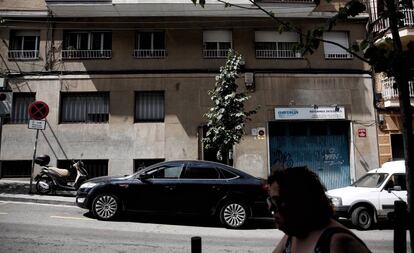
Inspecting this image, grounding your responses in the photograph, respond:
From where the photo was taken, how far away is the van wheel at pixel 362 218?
34.6ft

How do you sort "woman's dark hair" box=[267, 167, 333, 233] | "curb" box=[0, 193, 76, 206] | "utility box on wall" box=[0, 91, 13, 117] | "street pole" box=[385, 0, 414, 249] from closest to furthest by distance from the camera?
"woman's dark hair" box=[267, 167, 333, 233] → "street pole" box=[385, 0, 414, 249] → "utility box on wall" box=[0, 91, 13, 117] → "curb" box=[0, 193, 76, 206]

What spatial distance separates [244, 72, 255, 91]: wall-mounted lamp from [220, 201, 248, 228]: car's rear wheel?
28.1 ft

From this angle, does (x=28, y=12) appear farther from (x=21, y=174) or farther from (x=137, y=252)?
(x=137, y=252)

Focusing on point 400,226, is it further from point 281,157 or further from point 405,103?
point 281,157

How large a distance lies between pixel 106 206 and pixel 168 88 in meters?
8.46

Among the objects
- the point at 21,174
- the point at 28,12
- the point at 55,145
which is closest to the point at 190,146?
the point at 55,145

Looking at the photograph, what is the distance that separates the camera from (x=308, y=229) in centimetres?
193

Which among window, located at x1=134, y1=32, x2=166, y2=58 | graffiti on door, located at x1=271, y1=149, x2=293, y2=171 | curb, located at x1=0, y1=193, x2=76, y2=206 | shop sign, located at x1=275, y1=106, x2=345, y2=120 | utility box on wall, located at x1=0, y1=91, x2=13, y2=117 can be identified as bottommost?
curb, located at x1=0, y1=193, x2=76, y2=206

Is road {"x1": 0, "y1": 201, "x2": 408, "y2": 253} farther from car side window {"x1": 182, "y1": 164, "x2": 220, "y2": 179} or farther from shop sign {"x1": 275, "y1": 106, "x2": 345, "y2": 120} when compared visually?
shop sign {"x1": 275, "y1": 106, "x2": 345, "y2": 120}

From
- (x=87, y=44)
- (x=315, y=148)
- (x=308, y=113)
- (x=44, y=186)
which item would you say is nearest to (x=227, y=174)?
(x=44, y=186)

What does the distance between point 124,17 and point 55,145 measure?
6.30 metres

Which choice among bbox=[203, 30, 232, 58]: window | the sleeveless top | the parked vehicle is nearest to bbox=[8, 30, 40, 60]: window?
bbox=[203, 30, 232, 58]: window

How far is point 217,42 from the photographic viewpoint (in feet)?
59.7

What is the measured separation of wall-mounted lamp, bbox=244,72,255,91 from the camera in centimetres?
1752
